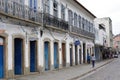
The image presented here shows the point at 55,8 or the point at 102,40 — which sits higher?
the point at 55,8

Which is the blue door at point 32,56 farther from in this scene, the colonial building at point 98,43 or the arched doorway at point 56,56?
the colonial building at point 98,43

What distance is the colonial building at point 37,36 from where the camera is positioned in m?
18.4

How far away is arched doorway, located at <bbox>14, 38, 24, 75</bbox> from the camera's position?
20.7 metres

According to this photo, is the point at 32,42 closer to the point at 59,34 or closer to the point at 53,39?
the point at 53,39

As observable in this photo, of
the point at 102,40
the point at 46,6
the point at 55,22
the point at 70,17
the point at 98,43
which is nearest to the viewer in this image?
the point at 46,6

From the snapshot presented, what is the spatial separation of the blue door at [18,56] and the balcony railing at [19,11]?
1.75m

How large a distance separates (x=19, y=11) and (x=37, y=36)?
4.17 meters

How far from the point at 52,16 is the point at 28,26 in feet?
17.9

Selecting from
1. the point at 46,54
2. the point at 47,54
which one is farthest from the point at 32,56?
the point at 47,54

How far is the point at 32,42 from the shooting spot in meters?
23.4

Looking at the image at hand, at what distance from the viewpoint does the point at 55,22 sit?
27.6 metres

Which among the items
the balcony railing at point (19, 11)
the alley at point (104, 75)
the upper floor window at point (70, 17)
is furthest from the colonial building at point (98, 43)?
the balcony railing at point (19, 11)

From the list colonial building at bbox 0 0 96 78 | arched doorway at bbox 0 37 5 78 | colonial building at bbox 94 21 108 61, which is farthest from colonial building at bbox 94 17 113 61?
arched doorway at bbox 0 37 5 78

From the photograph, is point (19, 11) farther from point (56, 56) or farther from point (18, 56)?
point (56, 56)
